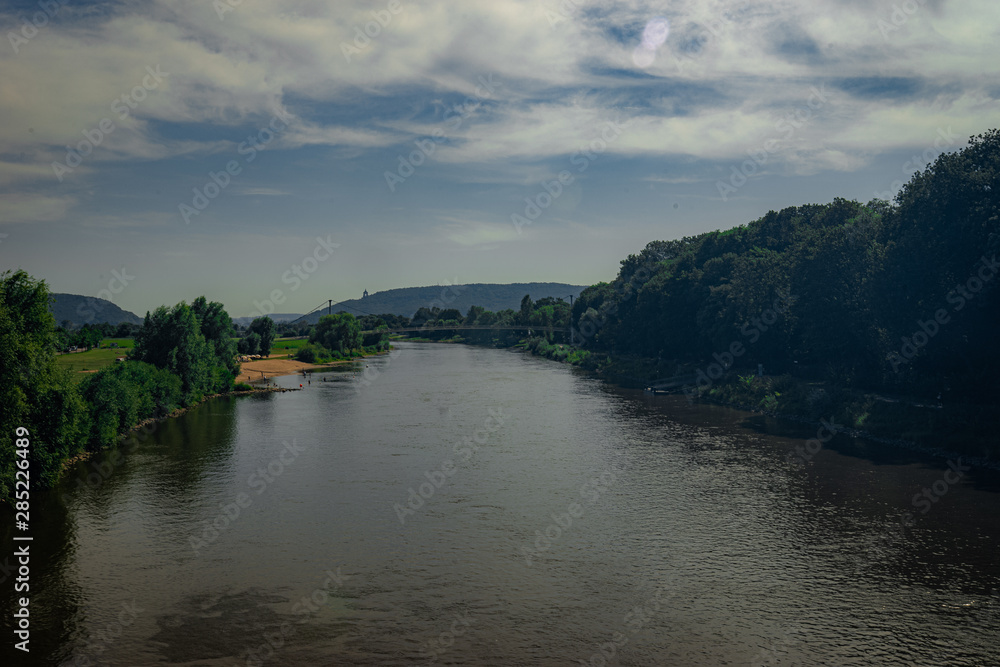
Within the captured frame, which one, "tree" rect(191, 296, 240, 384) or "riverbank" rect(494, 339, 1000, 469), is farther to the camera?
"tree" rect(191, 296, 240, 384)

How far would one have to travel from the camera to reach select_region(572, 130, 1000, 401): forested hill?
56.0 metres

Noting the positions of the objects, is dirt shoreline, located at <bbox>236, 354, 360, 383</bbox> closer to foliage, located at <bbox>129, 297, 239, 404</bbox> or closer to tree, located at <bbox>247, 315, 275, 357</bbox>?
tree, located at <bbox>247, 315, 275, 357</bbox>

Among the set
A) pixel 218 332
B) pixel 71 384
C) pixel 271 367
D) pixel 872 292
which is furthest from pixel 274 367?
pixel 872 292

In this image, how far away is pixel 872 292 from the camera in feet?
214

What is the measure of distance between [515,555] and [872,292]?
50.1 m

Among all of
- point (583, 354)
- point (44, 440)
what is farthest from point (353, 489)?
point (583, 354)

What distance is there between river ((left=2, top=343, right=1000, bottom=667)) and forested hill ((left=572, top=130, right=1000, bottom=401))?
416 inches

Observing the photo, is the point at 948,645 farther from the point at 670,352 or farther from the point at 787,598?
the point at 670,352

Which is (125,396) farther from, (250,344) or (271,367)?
(250,344)

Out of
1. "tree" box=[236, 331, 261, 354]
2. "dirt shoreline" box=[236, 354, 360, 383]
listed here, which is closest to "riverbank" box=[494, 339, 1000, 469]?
"dirt shoreline" box=[236, 354, 360, 383]

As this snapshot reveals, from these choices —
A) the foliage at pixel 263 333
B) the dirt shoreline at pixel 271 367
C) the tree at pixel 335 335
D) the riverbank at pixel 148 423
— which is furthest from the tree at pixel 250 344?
the riverbank at pixel 148 423

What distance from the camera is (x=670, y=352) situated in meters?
124

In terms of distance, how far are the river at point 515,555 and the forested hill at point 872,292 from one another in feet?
34.7

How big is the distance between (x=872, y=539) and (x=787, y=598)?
35.0ft
